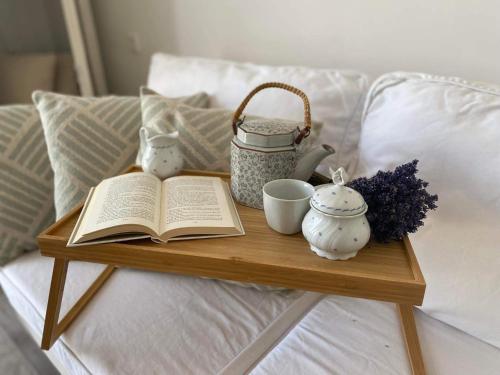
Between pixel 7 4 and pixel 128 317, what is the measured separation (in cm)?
177

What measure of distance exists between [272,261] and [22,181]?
781 millimetres

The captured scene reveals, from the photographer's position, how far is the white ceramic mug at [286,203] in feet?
2.13

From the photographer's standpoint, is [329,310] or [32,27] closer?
[329,310]

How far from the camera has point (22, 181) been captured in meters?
1.01

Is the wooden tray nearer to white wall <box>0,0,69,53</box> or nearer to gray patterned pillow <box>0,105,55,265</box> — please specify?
gray patterned pillow <box>0,105,55,265</box>

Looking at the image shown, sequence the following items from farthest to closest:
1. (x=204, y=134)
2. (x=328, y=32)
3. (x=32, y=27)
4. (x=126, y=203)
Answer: (x=32, y=27) < (x=328, y=32) < (x=204, y=134) < (x=126, y=203)

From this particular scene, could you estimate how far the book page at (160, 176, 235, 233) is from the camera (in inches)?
27.2

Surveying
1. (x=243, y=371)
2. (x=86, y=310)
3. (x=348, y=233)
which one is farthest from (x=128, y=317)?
(x=348, y=233)

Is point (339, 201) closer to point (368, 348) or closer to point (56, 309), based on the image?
point (368, 348)

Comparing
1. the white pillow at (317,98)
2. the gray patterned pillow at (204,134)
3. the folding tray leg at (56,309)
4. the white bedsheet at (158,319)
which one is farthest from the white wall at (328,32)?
the folding tray leg at (56,309)

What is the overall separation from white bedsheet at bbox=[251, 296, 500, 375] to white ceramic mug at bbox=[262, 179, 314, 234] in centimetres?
26

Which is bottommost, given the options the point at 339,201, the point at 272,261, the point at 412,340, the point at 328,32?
the point at 412,340

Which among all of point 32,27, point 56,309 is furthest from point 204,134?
point 32,27

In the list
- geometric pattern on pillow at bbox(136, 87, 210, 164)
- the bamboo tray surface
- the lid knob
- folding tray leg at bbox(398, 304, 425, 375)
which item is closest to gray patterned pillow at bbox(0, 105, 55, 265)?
geometric pattern on pillow at bbox(136, 87, 210, 164)
